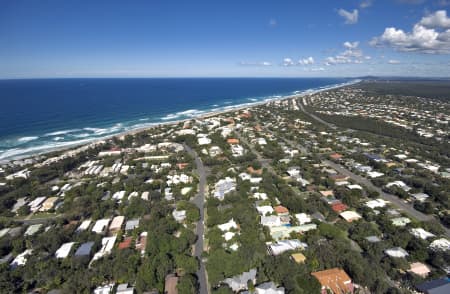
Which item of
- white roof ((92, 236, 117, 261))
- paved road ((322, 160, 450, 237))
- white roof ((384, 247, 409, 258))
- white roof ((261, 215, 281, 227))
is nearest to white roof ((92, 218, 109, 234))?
white roof ((92, 236, 117, 261))

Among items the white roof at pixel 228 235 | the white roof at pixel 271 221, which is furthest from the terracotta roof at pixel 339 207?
the white roof at pixel 228 235

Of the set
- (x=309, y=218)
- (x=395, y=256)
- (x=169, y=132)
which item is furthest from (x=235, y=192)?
(x=169, y=132)

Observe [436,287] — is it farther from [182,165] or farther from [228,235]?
[182,165]

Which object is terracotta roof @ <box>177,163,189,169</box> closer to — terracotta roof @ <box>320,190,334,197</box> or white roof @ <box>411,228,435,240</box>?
terracotta roof @ <box>320,190,334,197</box>

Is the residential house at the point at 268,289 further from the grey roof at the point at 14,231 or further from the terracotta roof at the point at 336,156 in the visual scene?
the terracotta roof at the point at 336,156

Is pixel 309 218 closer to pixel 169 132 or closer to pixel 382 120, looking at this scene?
pixel 169 132
